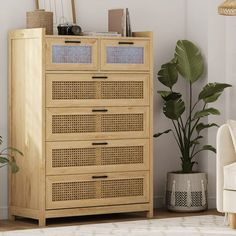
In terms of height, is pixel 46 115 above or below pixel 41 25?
below

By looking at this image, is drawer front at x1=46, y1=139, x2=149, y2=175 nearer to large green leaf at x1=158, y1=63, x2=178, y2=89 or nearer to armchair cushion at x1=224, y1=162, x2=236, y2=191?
large green leaf at x1=158, y1=63, x2=178, y2=89

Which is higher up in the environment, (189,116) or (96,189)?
(189,116)

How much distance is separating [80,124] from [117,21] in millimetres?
974

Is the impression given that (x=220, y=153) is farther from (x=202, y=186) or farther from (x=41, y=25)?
(x=41, y=25)

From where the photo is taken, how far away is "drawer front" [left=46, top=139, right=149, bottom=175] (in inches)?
256

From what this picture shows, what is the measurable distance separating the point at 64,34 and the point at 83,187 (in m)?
1.25

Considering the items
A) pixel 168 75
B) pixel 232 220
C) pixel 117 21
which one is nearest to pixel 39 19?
pixel 117 21

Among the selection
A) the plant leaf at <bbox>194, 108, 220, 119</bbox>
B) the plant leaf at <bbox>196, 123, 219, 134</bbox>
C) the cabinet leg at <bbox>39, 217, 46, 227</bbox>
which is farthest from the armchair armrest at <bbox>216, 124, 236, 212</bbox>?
the cabinet leg at <bbox>39, 217, 46, 227</bbox>

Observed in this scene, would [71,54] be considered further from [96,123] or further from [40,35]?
[96,123]

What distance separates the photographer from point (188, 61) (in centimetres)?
723

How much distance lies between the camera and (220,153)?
6348 millimetres

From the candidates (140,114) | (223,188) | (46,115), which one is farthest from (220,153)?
(46,115)

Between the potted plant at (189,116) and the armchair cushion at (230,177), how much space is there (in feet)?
2.88

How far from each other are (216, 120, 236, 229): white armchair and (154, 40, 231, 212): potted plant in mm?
685
